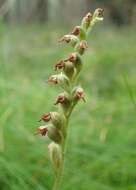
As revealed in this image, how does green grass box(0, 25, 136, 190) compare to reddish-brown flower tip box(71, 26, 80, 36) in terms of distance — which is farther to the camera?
green grass box(0, 25, 136, 190)

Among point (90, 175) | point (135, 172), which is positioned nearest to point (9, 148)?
point (90, 175)

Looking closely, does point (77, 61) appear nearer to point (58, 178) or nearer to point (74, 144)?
point (58, 178)

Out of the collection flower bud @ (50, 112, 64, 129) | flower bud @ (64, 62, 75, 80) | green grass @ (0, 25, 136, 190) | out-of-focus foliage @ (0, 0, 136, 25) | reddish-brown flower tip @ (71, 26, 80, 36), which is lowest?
flower bud @ (50, 112, 64, 129)

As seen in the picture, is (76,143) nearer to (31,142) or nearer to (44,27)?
(31,142)

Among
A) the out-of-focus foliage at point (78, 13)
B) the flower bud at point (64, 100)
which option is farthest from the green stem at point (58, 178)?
the out-of-focus foliage at point (78, 13)

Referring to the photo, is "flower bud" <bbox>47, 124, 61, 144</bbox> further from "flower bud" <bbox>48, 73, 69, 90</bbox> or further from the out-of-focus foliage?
the out-of-focus foliage

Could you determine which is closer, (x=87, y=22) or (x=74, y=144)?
(x=87, y=22)

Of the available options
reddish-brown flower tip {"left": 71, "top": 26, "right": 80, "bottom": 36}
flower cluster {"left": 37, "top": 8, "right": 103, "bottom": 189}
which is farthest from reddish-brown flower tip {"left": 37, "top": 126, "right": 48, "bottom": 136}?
reddish-brown flower tip {"left": 71, "top": 26, "right": 80, "bottom": 36}

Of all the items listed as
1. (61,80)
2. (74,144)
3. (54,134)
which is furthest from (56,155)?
(74,144)
